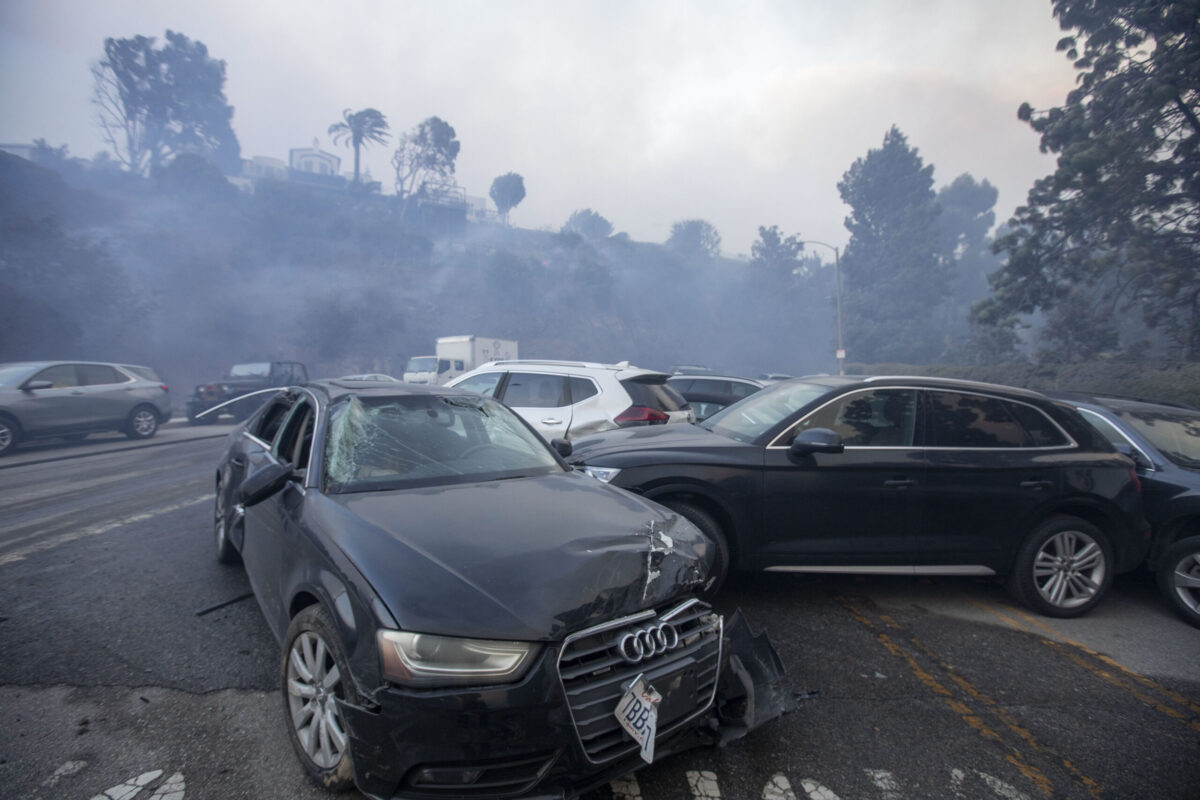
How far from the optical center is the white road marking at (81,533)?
192 inches

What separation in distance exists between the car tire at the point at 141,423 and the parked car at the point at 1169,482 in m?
15.9

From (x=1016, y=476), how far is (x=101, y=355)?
40194 mm

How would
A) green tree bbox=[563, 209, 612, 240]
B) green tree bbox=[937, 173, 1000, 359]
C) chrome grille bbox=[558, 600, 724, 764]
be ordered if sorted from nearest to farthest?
chrome grille bbox=[558, 600, 724, 764], green tree bbox=[937, 173, 1000, 359], green tree bbox=[563, 209, 612, 240]

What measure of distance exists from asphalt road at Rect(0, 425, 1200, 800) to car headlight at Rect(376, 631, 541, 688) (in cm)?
79

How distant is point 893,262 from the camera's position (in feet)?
176

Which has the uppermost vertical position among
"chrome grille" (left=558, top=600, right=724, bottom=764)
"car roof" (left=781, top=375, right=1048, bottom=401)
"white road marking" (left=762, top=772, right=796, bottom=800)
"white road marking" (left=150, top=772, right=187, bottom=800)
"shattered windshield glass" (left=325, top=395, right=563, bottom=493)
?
"car roof" (left=781, top=375, right=1048, bottom=401)

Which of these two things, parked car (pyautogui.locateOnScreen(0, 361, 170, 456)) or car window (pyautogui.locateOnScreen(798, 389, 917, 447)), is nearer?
car window (pyautogui.locateOnScreen(798, 389, 917, 447))

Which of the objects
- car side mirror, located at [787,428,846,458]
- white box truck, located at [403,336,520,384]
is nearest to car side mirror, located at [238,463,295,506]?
car side mirror, located at [787,428,846,458]

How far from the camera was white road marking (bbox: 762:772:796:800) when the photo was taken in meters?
2.35

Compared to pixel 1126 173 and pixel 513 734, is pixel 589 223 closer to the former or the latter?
pixel 1126 173

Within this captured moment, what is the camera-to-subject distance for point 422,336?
5094 centimetres

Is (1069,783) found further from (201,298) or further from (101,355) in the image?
(201,298)

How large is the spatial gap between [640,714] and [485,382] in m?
6.19

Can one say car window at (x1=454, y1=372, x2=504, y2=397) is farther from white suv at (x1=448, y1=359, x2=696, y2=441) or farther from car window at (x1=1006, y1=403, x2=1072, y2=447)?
car window at (x1=1006, y1=403, x2=1072, y2=447)
